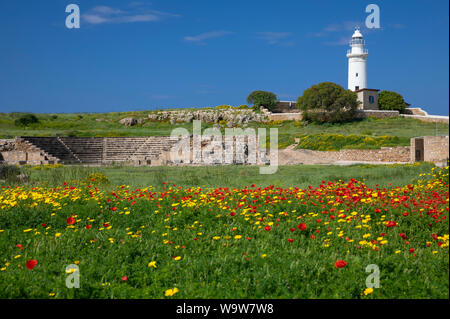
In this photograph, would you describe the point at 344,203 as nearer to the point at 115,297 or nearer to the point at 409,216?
the point at 409,216

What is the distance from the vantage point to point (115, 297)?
4012 millimetres

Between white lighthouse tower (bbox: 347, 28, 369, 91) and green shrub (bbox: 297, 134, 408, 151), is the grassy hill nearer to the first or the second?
green shrub (bbox: 297, 134, 408, 151)

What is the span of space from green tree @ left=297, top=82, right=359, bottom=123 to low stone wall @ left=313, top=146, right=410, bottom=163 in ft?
62.2

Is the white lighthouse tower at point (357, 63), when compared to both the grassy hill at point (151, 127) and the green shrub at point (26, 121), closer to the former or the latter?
the grassy hill at point (151, 127)

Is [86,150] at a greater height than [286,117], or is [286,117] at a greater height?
[286,117]

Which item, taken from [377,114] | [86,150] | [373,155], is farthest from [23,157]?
[377,114]

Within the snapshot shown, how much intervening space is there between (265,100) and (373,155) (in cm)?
3083

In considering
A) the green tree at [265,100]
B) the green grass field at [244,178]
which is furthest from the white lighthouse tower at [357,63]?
the green grass field at [244,178]

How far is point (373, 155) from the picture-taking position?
108 ft

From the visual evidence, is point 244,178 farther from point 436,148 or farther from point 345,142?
point 345,142

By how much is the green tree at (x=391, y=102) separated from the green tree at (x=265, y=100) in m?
15.7

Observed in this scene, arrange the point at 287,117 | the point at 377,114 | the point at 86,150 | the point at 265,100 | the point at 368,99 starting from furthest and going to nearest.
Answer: the point at 265,100 → the point at 368,99 → the point at 287,117 → the point at 377,114 → the point at 86,150

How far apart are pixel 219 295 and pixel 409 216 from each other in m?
3.98

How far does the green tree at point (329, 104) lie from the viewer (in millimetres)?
52031
